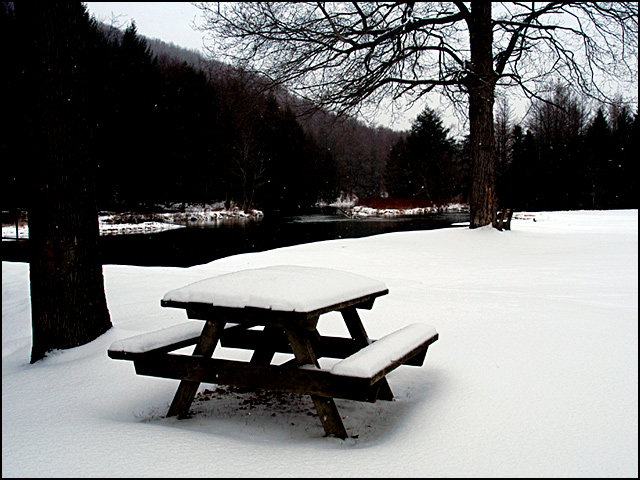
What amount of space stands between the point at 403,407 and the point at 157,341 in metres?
1.79

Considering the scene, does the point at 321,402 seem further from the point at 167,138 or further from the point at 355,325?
the point at 167,138

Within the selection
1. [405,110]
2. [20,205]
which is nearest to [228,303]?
[405,110]

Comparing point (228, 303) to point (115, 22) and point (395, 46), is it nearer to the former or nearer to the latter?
point (395, 46)

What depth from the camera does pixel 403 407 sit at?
3.49 meters

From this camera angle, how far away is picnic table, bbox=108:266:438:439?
2861 mm

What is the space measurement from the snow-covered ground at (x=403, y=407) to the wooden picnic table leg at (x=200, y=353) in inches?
4.0

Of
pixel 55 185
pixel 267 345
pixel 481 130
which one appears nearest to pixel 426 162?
pixel 481 130

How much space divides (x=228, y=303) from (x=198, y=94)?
4679cm

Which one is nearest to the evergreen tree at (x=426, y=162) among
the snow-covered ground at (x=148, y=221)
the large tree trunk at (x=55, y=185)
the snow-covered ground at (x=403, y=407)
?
the snow-covered ground at (x=148, y=221)

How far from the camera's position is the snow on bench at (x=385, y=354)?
2774 millimetres

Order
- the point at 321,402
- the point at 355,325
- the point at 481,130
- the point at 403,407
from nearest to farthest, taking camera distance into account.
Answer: the point at 321,402 → the point at 403,407 → the point at 355,325 → the point at 481,130

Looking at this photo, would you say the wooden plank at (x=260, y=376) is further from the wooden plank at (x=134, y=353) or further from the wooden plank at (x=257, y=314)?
the wooden plank at (x=257, y=314)

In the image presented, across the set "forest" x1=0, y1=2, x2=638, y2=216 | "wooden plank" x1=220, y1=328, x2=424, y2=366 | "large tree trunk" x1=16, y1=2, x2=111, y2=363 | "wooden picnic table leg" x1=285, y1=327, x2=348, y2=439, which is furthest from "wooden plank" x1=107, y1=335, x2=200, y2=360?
"forest" x1=0, y1=2, x2=638, y2=216

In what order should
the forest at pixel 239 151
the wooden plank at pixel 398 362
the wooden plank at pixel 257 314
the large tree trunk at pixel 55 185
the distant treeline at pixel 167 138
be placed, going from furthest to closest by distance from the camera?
the forest at pixel 239 151, the distant treeline at pixel 167 138, the large tree trunk at pixel 55 185, the wooden plank at pixel 257 314, the wooden plank at pixel 398 362
